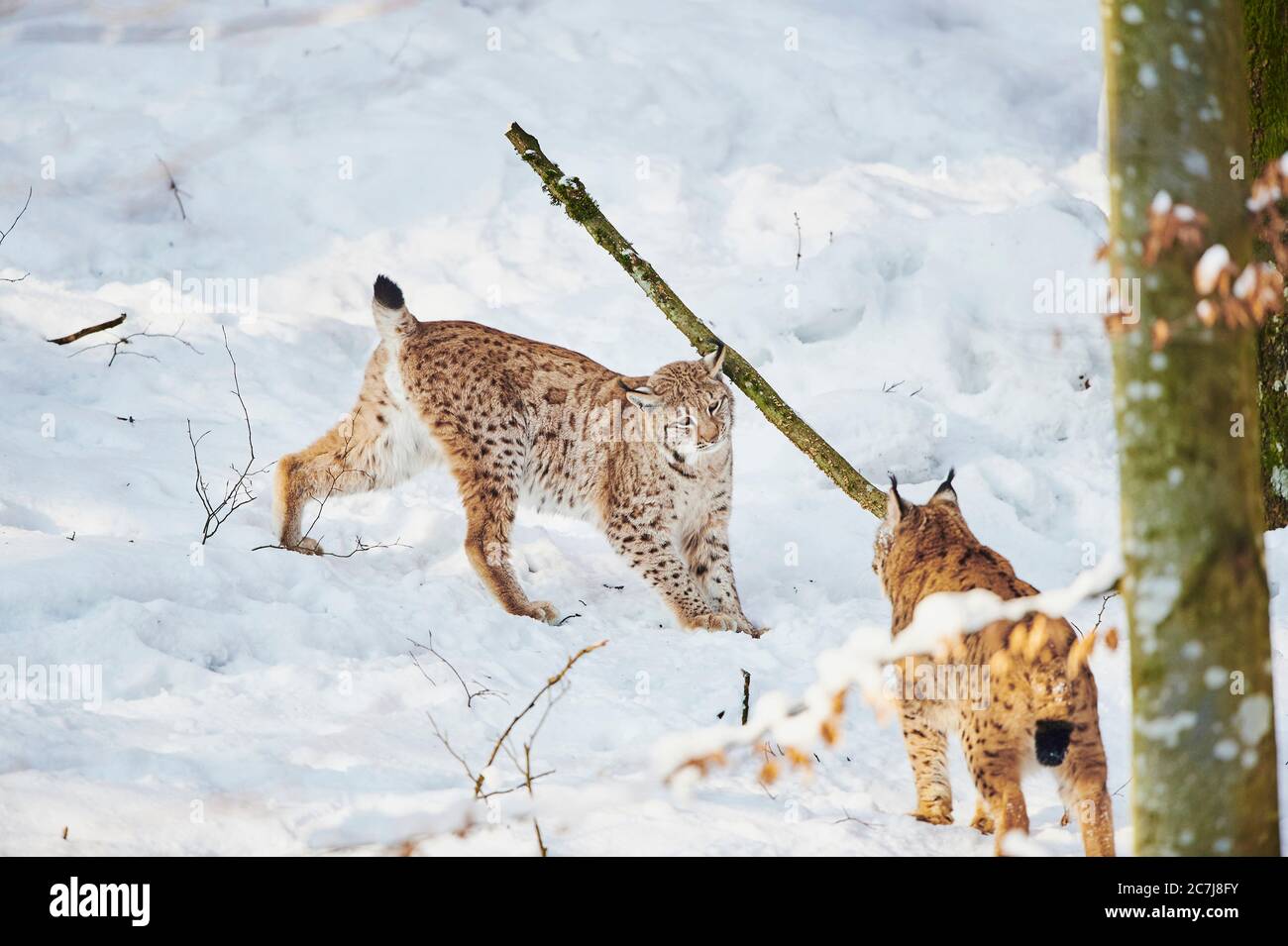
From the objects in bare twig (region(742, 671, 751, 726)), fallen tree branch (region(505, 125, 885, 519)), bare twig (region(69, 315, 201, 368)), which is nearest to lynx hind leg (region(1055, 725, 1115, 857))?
bare twig (region(742, 671, 751, 726))

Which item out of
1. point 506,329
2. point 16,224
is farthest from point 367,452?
point 16,224

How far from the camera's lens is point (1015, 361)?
25.2 ft

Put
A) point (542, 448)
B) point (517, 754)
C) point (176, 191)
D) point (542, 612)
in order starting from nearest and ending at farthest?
point (517, 754) → point (542, 612) → point (542, 448) → point (176, 191)

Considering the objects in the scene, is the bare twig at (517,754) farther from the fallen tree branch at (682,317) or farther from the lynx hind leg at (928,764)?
the fallen tree branch at (682,317)

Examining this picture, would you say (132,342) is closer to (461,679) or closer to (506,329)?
(506,329)

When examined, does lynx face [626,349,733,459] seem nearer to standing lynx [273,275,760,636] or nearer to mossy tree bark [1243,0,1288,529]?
standing lynx [273,275,760,636]

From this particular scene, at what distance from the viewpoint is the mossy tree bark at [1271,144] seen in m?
5.31

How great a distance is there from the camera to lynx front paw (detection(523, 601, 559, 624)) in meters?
5.58

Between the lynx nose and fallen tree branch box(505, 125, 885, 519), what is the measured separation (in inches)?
93.5

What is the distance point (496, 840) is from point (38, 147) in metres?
8.15

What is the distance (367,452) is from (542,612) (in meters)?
1.37

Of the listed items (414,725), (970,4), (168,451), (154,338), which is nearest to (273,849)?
(414,725)

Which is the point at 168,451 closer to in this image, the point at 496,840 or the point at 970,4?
the point at 496,840

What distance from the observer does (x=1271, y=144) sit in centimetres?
535
